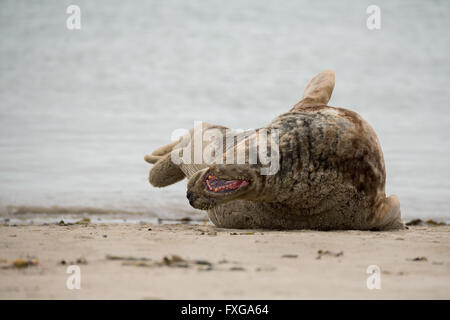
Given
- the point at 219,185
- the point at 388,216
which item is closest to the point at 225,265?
the point at 219,185

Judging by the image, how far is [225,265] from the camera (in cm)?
386

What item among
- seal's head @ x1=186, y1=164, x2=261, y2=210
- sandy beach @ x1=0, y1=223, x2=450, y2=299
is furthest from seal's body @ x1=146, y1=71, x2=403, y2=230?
sandy beach @ x1=0, y1=223, x2=450, y2=299

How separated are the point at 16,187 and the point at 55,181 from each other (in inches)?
41.5

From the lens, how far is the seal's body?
17.3 ft

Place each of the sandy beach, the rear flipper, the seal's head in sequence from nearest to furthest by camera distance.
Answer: the sandy beach → the seal's head → the rear flipper

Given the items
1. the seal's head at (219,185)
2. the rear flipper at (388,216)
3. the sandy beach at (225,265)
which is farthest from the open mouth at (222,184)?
the rear flipper at (388,216)

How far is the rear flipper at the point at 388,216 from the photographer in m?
6.08

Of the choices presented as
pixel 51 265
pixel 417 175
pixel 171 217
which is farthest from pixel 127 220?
pixel 417 175

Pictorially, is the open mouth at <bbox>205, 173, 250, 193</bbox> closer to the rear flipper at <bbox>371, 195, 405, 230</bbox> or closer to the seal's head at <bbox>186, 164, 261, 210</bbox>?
the seal's head at <bbox>186, 164, 261, 210</bbox>

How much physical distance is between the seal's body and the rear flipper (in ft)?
0.03

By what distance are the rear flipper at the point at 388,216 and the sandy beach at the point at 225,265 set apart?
48cm

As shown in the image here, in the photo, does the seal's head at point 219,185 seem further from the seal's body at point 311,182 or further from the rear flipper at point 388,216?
the rear flipper at point 388,216

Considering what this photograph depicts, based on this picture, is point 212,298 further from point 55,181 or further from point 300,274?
point 55,181

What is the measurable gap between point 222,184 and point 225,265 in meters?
1.51
